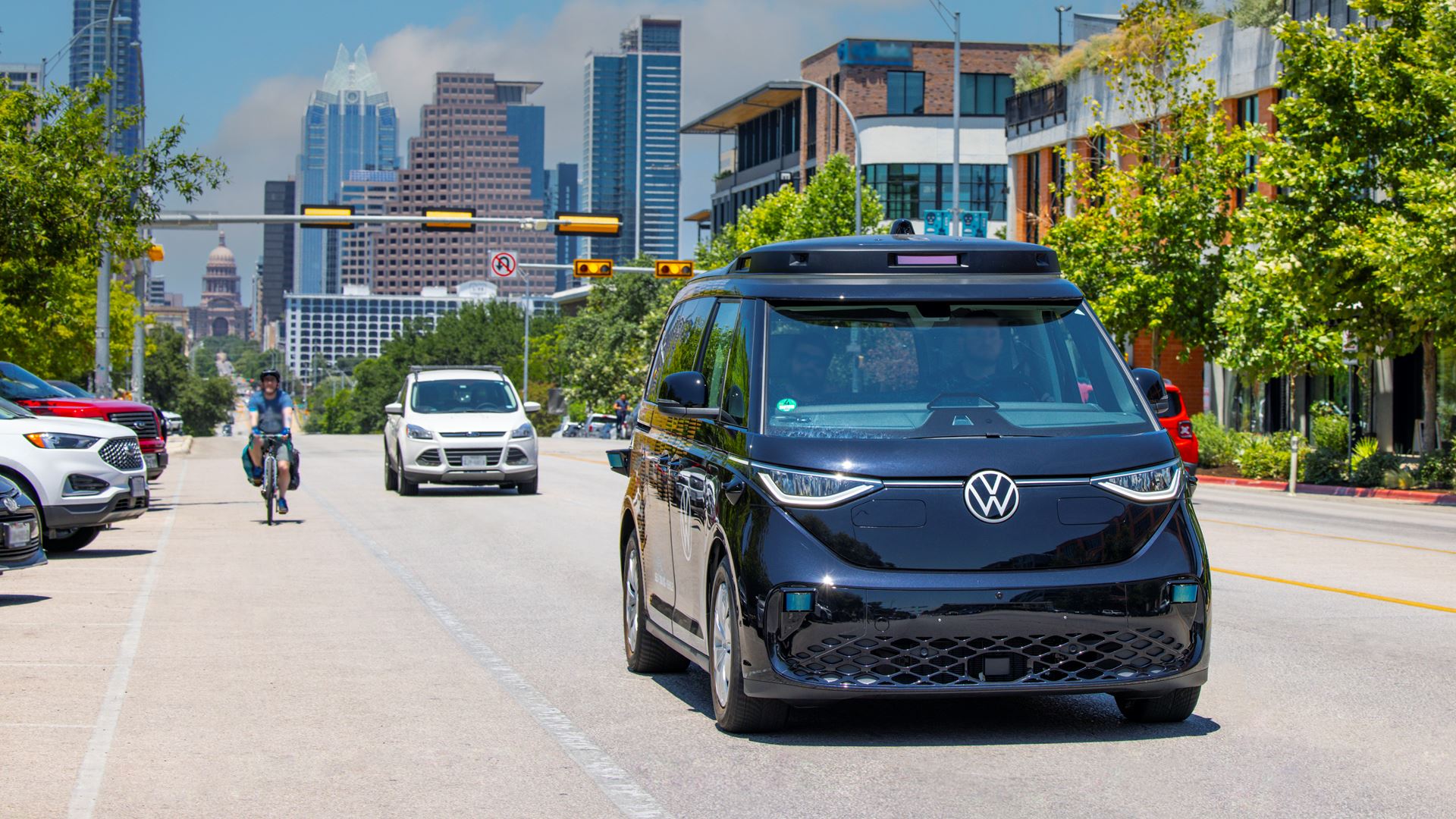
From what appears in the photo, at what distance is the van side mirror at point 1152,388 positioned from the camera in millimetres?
8062

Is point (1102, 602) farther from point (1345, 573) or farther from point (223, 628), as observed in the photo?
point (1345, 573)

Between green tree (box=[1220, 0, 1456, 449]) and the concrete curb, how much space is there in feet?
5.62

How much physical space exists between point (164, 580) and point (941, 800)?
9.90 m

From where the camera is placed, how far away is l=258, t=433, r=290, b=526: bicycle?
20.8 meters

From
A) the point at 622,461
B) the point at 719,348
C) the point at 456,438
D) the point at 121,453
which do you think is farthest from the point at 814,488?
the point at 456,438

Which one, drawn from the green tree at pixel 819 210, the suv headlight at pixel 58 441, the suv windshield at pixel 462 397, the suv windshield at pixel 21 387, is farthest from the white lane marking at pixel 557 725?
the green tree at pixel 819 210

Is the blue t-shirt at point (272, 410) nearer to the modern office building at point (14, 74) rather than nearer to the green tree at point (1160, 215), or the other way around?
the modern office building at point (14, 74)

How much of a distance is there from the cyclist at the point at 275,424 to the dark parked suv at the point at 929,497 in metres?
13.6

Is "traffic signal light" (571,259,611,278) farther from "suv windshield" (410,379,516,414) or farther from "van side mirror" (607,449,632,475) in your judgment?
"van side mirror" (607,449,632,475)

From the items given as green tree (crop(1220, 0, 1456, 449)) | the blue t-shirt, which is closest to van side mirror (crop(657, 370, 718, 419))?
the blue t-shirt

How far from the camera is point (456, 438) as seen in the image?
83.7 feet

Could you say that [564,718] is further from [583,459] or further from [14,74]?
[14,74]

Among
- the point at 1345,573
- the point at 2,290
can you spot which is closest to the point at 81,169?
the point at 2,290

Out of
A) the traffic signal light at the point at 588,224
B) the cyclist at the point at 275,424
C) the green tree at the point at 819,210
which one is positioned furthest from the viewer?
the green tree at the point at 819,210
